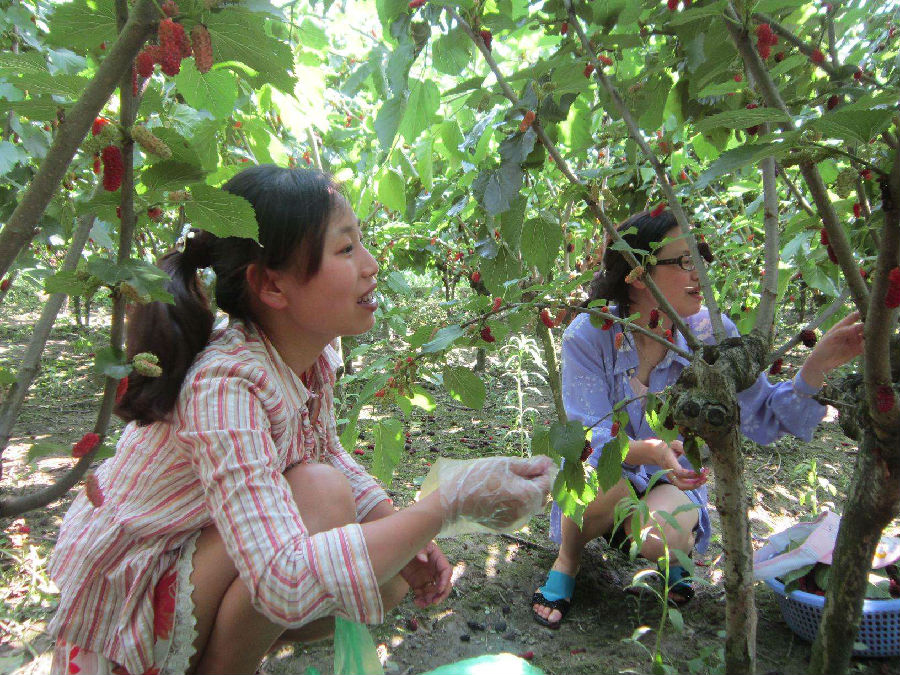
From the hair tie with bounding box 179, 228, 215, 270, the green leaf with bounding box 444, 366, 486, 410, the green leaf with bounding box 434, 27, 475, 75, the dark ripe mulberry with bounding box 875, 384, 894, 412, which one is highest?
the green leaf with bounding box 434, 27, 475, 75

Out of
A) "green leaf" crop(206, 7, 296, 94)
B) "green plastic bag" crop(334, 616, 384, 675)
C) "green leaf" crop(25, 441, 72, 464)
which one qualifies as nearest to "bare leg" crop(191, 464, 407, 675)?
"green plastic bag" crop(334, 616, 384, 675)

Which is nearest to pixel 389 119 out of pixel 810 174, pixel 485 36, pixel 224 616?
pixel 485 36

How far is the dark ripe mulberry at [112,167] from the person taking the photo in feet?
2.23

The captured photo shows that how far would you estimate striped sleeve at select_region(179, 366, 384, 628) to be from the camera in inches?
38.4

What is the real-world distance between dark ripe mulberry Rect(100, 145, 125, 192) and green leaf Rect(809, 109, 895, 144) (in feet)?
2.56

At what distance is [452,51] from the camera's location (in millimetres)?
1380

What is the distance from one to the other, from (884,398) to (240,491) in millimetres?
1054

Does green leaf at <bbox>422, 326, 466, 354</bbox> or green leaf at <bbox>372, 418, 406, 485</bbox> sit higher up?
green leaf at <bbox>422, 326, 466, 354</bbox>

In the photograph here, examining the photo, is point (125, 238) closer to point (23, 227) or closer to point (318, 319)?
point (23, 227)

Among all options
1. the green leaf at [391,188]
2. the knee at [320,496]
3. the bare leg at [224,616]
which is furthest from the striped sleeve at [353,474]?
the green leaf at [391,188]

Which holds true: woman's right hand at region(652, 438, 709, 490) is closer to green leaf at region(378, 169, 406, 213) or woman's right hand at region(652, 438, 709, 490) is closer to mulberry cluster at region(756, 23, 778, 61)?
mulberry cluster at region(756, 23, 778, 61)

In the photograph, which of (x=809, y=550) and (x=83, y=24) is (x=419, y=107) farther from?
(x=809, y=550)

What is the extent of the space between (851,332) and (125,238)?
1363mm

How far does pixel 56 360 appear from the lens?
6.37m
